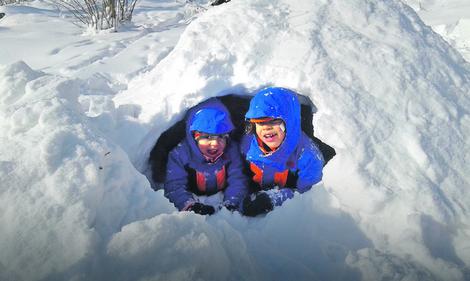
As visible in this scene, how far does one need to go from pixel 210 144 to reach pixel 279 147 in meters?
0.51

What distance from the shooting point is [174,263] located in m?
1.44

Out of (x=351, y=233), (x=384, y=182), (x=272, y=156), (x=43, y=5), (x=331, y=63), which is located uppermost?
(x=331, y=63)

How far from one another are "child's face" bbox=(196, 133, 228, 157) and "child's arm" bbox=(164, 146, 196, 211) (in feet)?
0.64

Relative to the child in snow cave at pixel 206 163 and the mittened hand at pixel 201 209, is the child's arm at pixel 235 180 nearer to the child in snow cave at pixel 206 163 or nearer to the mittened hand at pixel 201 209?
the child in snow cave at pixel 206 163

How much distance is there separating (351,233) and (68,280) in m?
1.35

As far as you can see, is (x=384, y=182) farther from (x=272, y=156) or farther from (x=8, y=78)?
(x=8, y=78)

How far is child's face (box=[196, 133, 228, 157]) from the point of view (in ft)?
9.34

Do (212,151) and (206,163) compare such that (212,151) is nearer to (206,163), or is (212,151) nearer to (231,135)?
(206,163)

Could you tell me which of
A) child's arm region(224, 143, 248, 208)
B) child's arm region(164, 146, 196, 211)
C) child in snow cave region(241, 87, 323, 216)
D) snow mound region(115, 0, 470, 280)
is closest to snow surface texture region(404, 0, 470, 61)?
snow mound region(115, 0, 470, 280)

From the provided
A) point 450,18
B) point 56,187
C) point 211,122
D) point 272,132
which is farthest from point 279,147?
point 450,18

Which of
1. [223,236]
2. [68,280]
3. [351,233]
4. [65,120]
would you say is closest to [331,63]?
[351,233]

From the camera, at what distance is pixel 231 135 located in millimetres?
3512

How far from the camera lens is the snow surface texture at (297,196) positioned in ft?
5.04

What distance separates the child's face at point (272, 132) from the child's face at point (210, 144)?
299 millimetres
